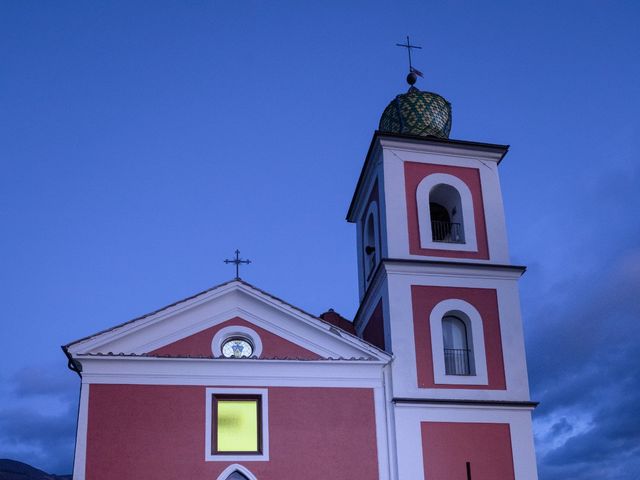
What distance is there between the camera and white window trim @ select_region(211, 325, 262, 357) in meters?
20.2

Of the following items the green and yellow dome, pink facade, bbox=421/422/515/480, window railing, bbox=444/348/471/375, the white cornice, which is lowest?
pink facade, bbox=421/422/515/480

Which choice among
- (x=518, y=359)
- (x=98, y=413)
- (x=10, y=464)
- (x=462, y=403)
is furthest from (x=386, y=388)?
(x=10, y=464)

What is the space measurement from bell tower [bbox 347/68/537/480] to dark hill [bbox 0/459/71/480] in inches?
1392

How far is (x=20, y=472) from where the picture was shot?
5384cm

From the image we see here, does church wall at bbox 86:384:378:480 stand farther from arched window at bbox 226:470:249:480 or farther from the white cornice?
the white cornice

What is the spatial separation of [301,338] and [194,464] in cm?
374

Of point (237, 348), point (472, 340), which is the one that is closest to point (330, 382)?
point (237, 348)

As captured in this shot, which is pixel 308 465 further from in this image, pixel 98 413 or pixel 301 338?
pixel 98 413

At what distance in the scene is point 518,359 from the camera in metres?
21.2

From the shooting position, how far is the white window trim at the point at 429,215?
2236 centimetres

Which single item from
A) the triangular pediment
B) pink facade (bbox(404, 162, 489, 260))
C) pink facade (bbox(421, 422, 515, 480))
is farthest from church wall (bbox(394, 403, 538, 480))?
pink facade (bbox(404, 162, 489, 260))

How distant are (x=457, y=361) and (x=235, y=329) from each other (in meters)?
5.34

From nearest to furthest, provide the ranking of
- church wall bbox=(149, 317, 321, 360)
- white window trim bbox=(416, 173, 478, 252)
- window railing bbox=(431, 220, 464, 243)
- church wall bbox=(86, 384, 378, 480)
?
church wall bbox=(86, 384, 378, 480) < church wall bbox=(149, 317, 321, 360) < white window trim bbox=(416, 173, 478, 252) < window railing bbox=(431, 220, 464, 243)

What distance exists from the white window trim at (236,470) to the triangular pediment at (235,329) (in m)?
2.50
